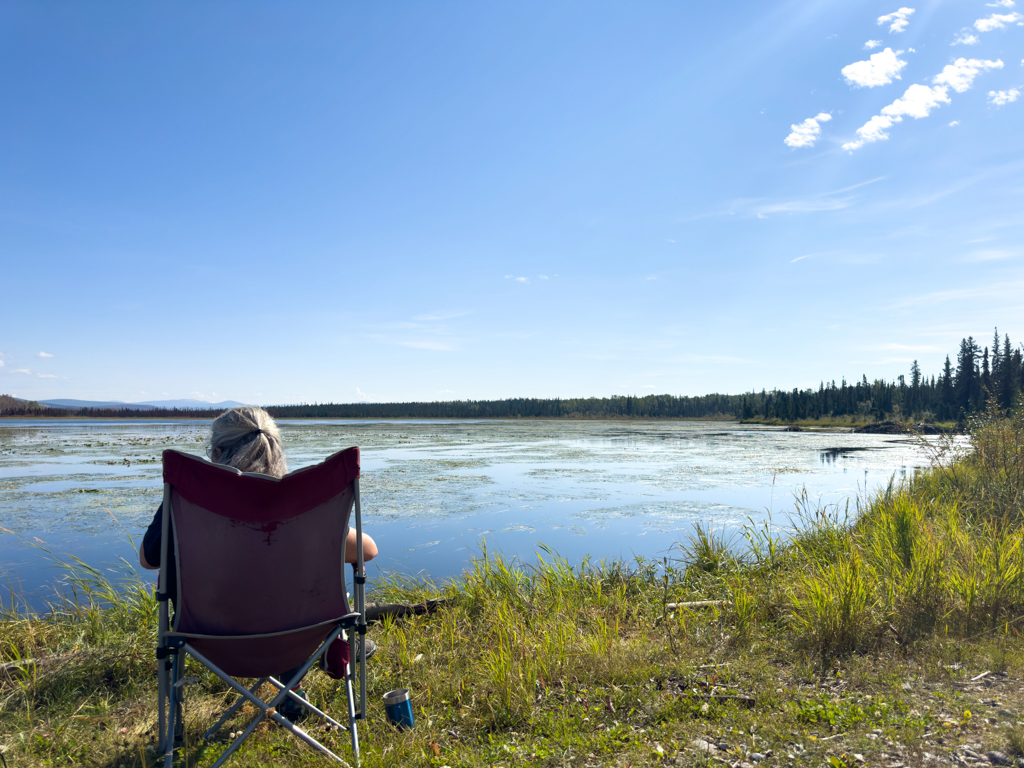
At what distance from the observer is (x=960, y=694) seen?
2.65m

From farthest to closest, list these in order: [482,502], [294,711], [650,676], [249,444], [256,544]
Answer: [482,502] → [650,676] → [294,711] → [249,444] → [256,544]

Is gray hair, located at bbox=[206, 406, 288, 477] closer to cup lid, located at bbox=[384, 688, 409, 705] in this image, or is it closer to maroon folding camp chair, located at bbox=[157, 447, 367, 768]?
maroon folding camp chair, located at bbox=[157, 447, 367, 768]

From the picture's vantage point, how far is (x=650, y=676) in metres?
3.01

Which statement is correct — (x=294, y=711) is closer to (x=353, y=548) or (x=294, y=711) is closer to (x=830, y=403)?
(x=353, y=548)

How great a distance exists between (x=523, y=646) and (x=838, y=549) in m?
3.70

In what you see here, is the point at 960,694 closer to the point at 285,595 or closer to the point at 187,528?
the point at 285,595

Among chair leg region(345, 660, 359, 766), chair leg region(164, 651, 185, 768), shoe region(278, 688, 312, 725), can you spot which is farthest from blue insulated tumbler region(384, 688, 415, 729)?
chair leg region(164, 651, 185, 768)

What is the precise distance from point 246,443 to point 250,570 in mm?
596

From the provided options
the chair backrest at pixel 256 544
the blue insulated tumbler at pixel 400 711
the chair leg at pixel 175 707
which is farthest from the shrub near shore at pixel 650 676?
the chair backrest at pixel 256 544

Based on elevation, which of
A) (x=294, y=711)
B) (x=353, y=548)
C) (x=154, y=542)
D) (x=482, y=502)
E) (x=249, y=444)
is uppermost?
(x=249, y=444)

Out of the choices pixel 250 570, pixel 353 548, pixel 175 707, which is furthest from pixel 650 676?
pixel 175 707

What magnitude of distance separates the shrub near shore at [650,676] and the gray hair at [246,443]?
1229 mm

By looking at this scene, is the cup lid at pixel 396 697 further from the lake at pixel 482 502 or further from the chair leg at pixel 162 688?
the lake at pixel 482 502

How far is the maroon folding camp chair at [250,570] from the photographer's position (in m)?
2.12
